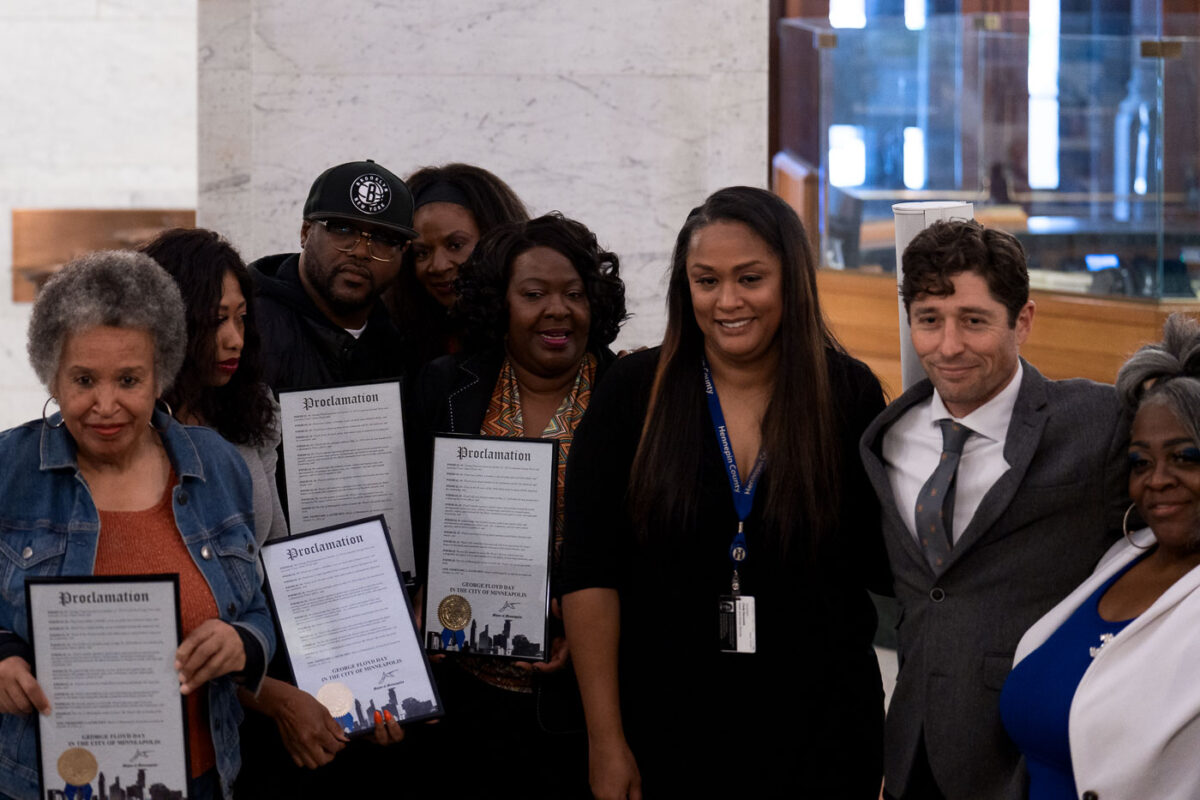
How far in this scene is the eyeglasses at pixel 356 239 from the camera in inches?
134

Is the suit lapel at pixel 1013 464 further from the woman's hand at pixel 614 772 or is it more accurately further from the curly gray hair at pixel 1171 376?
the woman's hand at pixel 614 772

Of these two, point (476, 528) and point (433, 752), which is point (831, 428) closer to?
point (476, 528)

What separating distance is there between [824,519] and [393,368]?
1423mm

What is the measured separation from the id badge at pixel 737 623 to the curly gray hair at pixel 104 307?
1.16 m

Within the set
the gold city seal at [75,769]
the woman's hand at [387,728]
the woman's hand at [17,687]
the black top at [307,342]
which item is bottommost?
the woman's hand at [387,728]

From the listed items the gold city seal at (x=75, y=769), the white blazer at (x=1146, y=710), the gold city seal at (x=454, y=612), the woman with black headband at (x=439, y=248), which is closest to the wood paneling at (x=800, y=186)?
the woman with black headband at (x=439, y=248)

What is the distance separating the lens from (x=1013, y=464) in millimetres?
2416

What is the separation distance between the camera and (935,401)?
2.56 m

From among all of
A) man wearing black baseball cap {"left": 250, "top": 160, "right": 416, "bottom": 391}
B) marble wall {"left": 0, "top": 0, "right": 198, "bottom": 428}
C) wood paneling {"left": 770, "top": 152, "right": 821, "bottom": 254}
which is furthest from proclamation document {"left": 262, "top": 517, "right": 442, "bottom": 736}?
marble wall {"left": 0, "top": 0, "right": 198, "bottom": 428}

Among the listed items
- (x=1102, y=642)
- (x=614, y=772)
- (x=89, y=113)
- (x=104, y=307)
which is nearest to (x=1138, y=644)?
(x=1102, y=642)

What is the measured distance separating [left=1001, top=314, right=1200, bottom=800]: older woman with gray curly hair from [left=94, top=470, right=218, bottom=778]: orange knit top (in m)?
1.48

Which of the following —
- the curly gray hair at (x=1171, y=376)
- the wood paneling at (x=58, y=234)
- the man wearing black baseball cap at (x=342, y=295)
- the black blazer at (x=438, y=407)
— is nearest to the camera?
the curly gray hair at (x=1171, y=376)

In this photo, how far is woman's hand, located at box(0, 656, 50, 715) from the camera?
88.6 inches

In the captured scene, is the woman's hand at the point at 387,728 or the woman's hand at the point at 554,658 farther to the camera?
the woman's hand at the point at 554,658
